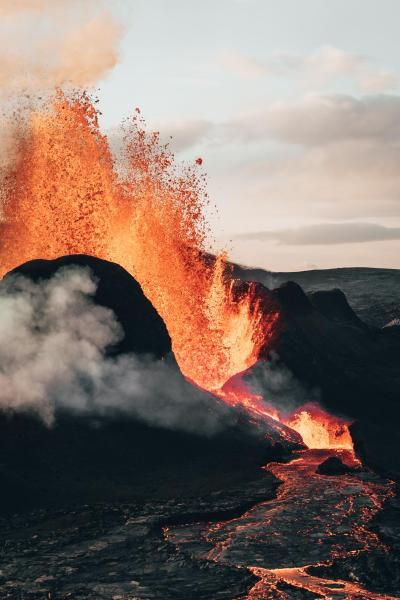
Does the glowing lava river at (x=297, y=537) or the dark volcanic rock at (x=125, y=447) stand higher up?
the dark volcanic rock at (x=125, y=447)

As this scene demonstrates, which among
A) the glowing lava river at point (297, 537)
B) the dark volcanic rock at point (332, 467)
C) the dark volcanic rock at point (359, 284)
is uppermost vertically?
the dark volcanic rock at point (359, 284)

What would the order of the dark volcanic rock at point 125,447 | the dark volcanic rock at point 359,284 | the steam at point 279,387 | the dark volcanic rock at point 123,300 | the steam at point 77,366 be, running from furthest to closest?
the dark volcanic rock at point 359,284
the steam at point 279,387
the dark volcanic rock at point 123,300
the steam at point 77,366
the dark volcanic rock at point 125,447

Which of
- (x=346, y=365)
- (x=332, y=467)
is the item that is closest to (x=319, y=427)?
(x=332, y=467)

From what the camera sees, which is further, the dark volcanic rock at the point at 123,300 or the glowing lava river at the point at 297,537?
the dark volcanic rock at the point at 123,300

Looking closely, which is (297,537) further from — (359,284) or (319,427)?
(359,284)

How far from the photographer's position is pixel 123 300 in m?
25.1

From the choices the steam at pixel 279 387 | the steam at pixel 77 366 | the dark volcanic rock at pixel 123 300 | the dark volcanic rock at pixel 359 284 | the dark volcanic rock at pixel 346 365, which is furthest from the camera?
the dark volcanic rock at pixel 359 284

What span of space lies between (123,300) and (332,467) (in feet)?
30.5

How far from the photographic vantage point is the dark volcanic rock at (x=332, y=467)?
2266 cm

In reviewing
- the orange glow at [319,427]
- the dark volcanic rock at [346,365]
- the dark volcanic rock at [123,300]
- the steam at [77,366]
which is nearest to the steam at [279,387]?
the dark volcanic rock at [346,365]

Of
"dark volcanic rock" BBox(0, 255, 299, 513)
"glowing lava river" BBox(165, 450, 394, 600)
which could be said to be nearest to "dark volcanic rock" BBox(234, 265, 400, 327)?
"dark volcanic rock" BBox(0, 255, 299, 513)

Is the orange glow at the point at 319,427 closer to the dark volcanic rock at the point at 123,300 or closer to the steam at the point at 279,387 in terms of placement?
the steam at the point at 279,387

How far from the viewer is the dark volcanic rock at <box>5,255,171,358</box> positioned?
24.6 meters

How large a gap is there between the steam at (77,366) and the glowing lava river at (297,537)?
4.88 m
